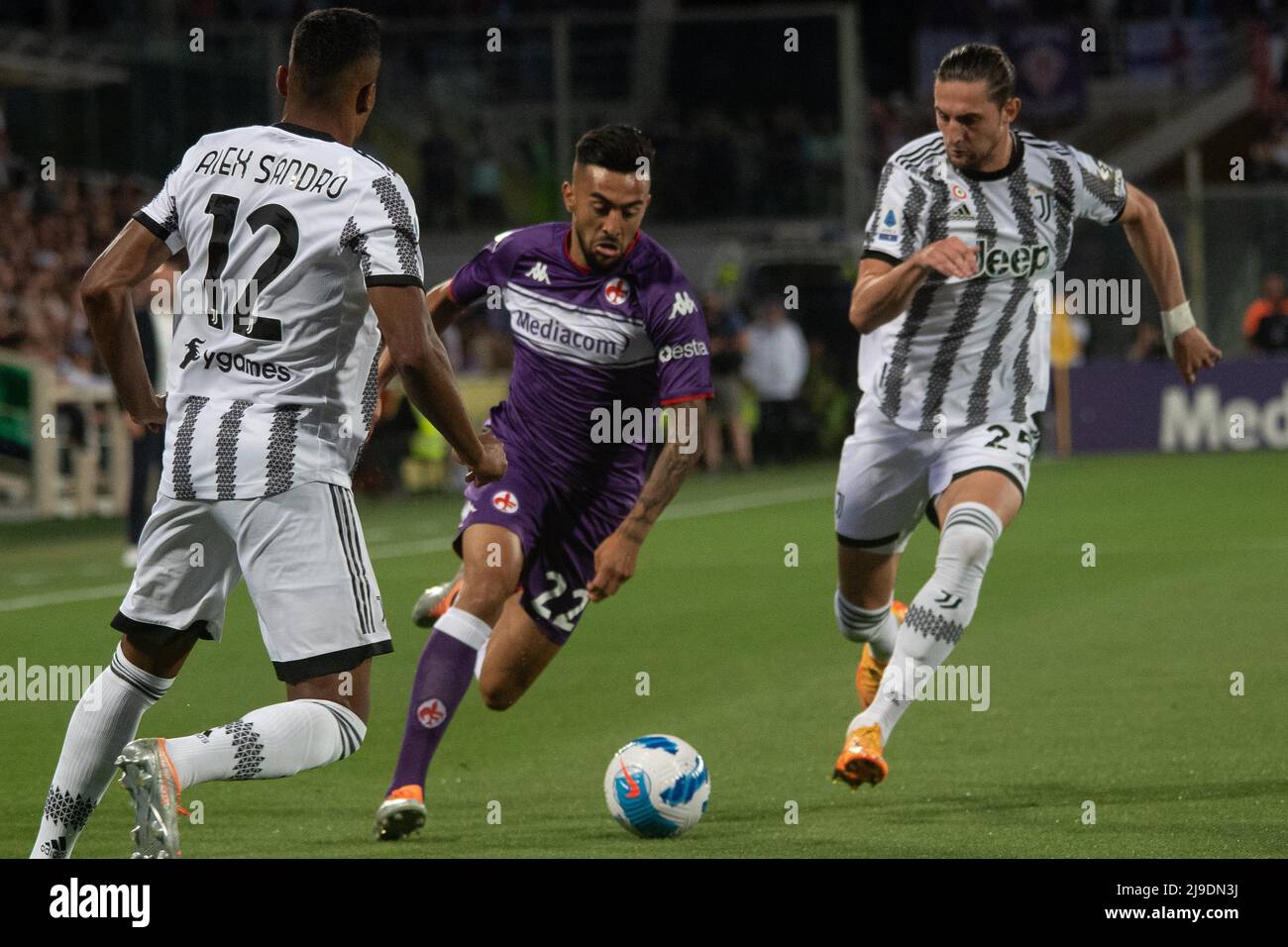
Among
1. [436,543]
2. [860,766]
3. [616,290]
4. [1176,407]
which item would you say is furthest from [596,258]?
[1176,407]

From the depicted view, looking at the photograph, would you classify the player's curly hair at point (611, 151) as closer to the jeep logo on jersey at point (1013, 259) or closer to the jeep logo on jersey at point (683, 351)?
the jeep logo on jersey at point (683, 351)

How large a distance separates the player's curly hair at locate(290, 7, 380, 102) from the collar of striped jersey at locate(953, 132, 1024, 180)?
2777mm

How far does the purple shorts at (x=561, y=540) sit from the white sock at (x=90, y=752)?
7.21ft

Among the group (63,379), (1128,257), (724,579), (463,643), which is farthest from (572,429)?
(1128,257)

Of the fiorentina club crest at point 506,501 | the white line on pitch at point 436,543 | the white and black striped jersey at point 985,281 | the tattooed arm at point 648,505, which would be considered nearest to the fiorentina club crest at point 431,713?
the tattooed arm at point 648,505

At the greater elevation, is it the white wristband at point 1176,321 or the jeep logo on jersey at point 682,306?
the jeep logo on jersey at point 682,306

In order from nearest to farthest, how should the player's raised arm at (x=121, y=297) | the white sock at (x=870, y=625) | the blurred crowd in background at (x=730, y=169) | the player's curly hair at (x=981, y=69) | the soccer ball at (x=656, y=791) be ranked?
the player's raised arm at (x=121, y=297), the soccer ball at (x=656, y=791), the player's curly hair at (x=981, y=69), the white sock at (x=870, y=625), the blurred crowd in background at (x=730, y=169)

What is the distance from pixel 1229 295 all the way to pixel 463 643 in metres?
22.8

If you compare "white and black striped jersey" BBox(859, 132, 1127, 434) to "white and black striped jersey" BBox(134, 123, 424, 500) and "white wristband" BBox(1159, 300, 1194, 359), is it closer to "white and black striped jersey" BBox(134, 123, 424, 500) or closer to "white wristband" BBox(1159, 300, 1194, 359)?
"white wristband" BBox(1159, 300, 1194, 359)

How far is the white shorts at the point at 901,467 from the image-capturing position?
728cm

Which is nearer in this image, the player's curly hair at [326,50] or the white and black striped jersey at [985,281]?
the player's curly hair at [326,50]

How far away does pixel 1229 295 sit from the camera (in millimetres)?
27875

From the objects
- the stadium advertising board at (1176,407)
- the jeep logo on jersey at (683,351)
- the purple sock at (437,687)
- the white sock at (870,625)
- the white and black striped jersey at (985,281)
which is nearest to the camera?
the purple sock at (437,687)
